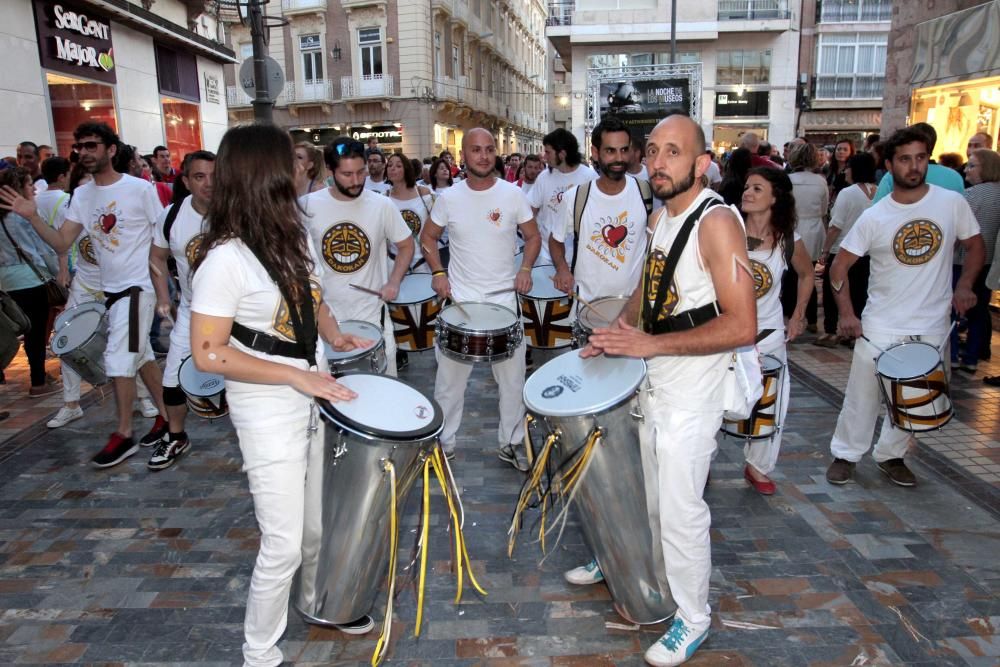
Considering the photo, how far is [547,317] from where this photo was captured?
4844mm

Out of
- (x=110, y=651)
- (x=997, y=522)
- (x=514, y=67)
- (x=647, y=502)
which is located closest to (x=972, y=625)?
(x=997, y=522)

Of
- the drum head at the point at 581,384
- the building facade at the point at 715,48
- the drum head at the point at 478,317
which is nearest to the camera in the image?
the drum head at the point at 581,384

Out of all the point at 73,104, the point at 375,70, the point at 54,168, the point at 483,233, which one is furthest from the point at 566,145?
the point at 375,70

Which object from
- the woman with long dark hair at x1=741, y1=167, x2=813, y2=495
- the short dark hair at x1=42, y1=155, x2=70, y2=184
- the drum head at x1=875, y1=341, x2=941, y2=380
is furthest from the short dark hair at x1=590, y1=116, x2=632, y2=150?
the short dark hair at x1=42, y1=155, x2=70, y2=184

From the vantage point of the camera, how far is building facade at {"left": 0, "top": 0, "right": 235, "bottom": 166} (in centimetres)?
1041

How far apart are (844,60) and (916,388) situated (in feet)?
107

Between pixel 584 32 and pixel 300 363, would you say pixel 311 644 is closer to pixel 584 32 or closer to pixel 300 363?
pixel 300 363

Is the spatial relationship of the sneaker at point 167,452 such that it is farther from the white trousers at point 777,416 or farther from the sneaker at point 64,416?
the white trousers at point 777,416

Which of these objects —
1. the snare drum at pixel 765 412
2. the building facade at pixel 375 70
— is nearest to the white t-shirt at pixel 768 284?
the snare drum at pixel 765 412

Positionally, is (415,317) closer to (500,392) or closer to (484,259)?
(484,259)

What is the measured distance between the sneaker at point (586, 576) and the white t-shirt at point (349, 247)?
1.99 m

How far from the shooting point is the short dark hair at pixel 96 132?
4.43 meters

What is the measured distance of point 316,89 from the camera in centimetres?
3048

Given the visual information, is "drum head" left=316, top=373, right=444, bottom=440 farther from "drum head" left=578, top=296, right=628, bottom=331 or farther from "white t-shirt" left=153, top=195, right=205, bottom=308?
"white t-shirt" left=153, top=195, right=205, bottom=308
